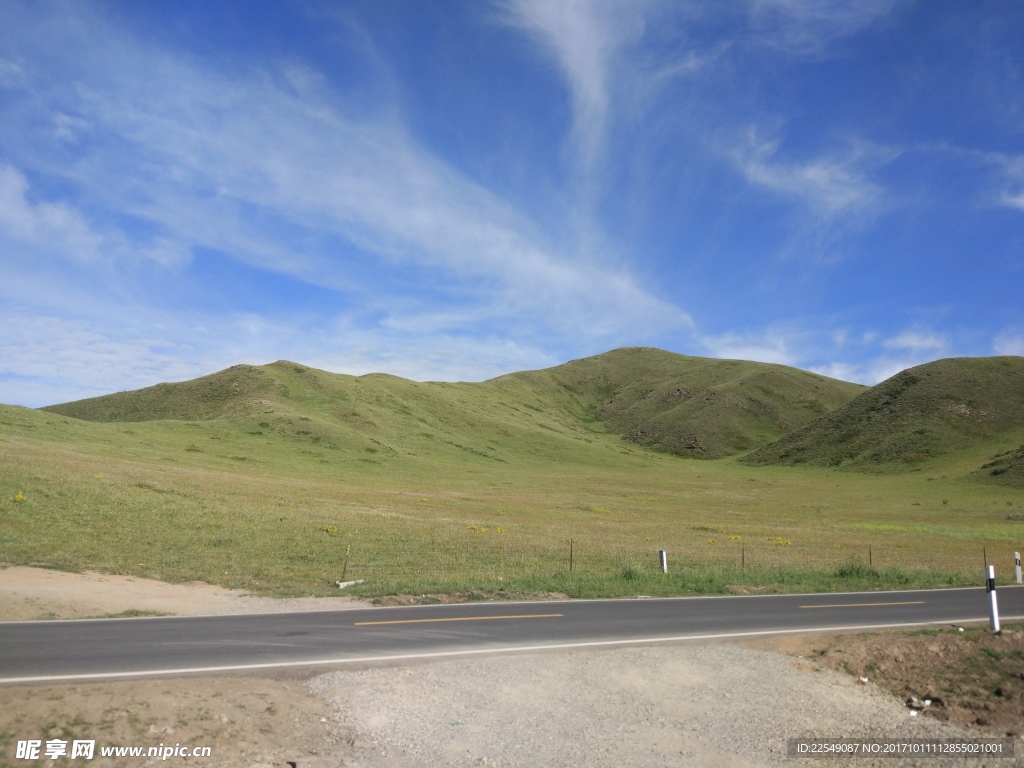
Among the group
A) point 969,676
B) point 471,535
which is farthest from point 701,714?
point 471,535

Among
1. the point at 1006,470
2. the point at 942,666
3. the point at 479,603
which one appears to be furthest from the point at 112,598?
the point at 1006,470

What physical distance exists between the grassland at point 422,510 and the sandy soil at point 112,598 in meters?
1.12

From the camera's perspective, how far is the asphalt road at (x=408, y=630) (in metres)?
11.2

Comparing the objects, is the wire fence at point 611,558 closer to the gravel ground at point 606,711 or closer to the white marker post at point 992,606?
the gravel ground at point 606,711

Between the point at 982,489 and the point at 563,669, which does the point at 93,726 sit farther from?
the point at 982,489

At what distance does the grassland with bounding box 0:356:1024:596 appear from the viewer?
2309 centimetres

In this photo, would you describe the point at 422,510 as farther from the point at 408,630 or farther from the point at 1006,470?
the point at 1006,470

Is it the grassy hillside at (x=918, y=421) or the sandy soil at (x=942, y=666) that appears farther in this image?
the grassy hillside at (x=918, y=421)

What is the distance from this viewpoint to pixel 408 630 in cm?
1430

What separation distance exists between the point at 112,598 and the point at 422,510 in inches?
1194

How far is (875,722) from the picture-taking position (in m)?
9.30

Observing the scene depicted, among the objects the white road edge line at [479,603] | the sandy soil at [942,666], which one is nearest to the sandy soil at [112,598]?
the white road edge line at [479,603]

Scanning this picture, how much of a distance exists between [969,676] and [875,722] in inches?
103

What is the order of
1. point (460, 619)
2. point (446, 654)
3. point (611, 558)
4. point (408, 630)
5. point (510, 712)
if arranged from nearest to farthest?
point (510, 712), point (446, 654), point (408, 630), point (460, 619), point (611, 558)
